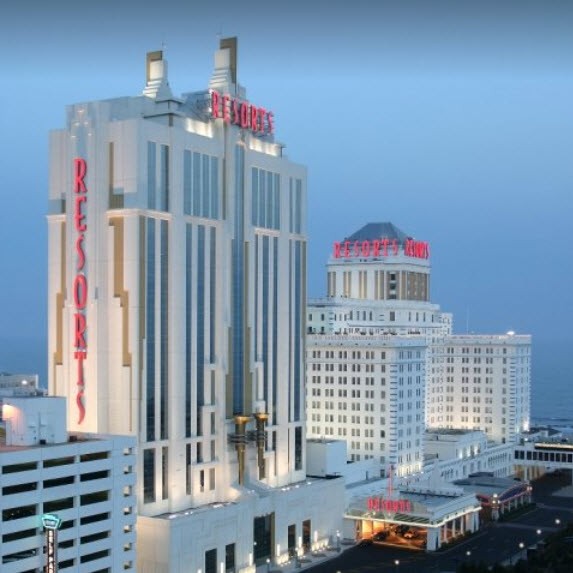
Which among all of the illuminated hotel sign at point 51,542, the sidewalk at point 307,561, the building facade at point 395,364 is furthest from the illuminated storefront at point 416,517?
the illuminated hotel sign at point 51,542

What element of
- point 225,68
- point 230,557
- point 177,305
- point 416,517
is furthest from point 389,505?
point 225,68

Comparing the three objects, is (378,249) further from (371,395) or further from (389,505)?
(389,505)

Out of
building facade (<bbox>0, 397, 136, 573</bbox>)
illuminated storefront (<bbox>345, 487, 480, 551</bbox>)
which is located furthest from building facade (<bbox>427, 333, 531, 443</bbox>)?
building facade (<bbox>0, 397, 136, 573</bbox>)

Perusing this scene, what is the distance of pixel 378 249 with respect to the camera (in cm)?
15338

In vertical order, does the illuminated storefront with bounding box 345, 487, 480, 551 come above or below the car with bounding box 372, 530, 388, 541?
above

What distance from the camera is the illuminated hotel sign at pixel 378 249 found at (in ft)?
502

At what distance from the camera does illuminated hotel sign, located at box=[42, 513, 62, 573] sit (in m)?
70.3

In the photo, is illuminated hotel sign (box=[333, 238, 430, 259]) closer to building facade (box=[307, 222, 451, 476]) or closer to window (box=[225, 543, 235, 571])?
building facade (box=[307, 222, 451, 476])

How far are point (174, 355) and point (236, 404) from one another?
11.4 metres

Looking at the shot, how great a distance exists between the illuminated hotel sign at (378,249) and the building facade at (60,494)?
77336 millimetres

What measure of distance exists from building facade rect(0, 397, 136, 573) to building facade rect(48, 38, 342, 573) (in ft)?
25.4

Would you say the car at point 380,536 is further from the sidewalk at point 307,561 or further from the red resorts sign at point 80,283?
the red resorts sign at point 80,283

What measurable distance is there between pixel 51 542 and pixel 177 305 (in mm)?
28550

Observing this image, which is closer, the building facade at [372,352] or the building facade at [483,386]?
the building facade at [372,352]
